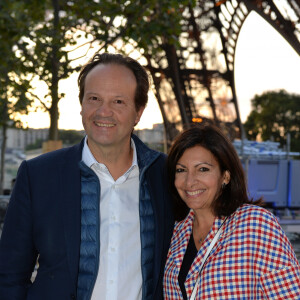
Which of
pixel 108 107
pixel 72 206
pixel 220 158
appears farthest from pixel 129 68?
pixel 72 206

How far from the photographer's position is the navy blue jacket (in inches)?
107

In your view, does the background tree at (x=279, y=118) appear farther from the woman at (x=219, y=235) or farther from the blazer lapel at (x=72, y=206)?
the blazer lapel at (x=72, y=206)

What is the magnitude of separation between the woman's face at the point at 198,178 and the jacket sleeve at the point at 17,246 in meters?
0.77

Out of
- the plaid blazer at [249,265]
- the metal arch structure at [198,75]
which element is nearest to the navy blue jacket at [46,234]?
the plaid blazer at [249,265]

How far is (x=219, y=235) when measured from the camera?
9.53 ft

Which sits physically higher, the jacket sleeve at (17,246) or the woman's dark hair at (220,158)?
the woman's dark hair at (220,158)

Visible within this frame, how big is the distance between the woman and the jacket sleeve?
0.69m

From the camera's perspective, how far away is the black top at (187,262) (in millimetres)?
2891

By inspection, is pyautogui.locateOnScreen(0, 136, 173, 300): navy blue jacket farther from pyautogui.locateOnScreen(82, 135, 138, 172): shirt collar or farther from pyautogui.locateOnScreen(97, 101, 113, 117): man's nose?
pyautogui.locateOnScreen(97, 101, 113, 117): man's nose

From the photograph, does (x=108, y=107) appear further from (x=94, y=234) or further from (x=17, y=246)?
(x=17, y=246)

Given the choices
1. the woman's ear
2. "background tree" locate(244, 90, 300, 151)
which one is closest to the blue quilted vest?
the woman's ear

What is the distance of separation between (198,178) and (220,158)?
0.16 meters

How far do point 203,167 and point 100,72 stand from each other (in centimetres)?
69

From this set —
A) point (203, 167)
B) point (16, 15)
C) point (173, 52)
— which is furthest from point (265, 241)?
point (173, 52)
